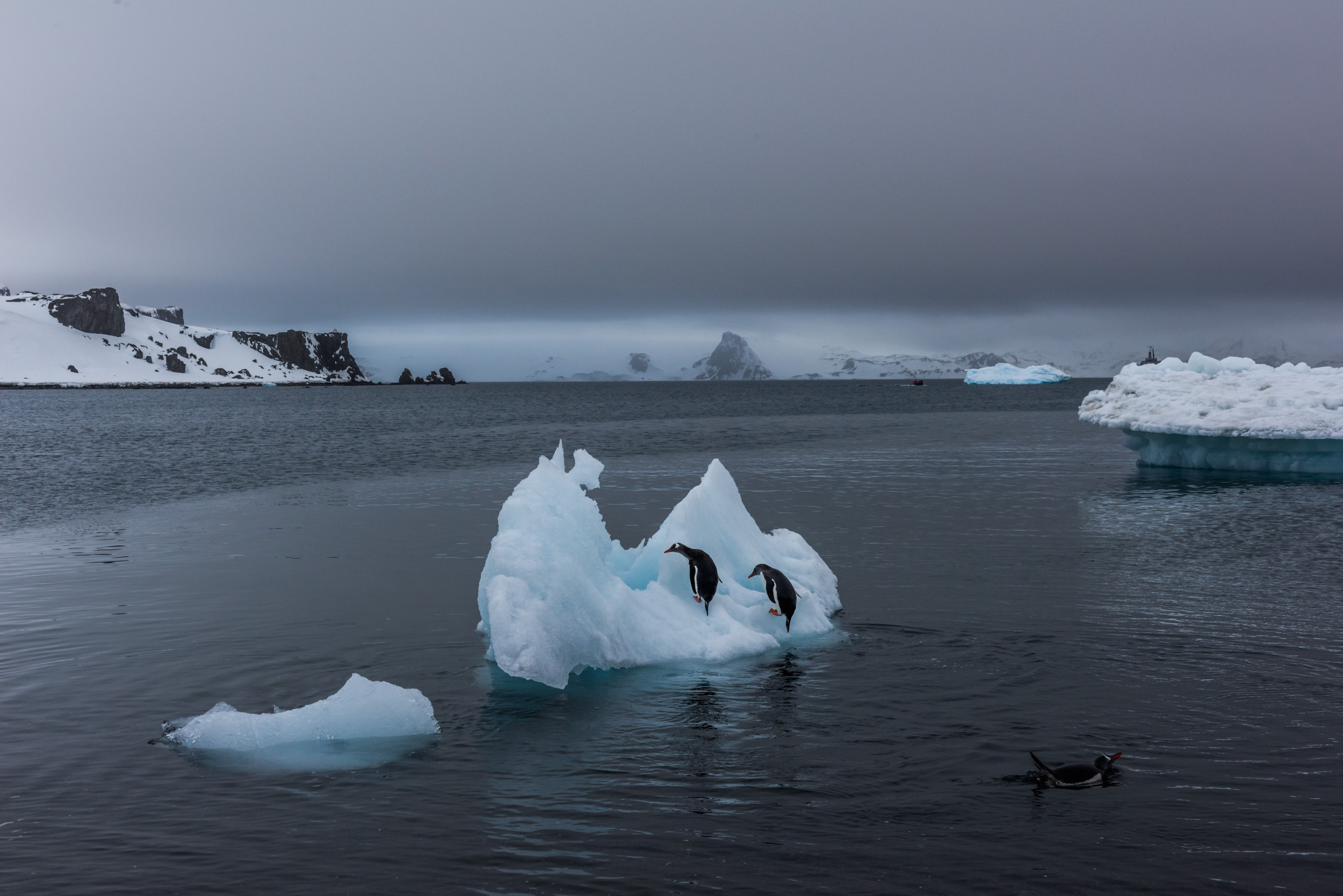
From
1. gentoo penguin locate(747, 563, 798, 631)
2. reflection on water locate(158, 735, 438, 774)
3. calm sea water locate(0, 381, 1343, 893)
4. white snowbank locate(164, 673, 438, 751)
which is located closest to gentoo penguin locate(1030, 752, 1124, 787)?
calm sea water locate(0, 381, 1343, 893)

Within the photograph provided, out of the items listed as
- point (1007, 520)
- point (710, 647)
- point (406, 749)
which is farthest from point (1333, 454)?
point (406, 749)

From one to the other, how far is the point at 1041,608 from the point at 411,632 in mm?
11457

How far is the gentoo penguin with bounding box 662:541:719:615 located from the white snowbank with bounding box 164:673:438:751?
5517 millimetres

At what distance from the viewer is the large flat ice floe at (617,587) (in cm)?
1358

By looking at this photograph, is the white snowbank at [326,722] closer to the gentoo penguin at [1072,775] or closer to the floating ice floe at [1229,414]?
the gentoo penguin at [1072,775]

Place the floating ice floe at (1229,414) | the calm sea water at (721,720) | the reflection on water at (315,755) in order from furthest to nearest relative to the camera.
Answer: the floating ice floe at (1229,414) → the reflection on water at (315,755) → the calm sea water at (721,720)

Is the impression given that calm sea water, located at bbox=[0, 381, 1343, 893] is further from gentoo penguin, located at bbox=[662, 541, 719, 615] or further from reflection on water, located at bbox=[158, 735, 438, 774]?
gentoo penguin, located at bbox=[662, 541, 719, 615]

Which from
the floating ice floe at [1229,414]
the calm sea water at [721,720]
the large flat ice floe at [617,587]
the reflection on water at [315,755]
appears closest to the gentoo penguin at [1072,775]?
the calm sea water at [721,720]

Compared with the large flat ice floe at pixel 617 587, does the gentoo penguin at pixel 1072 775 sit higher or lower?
lower

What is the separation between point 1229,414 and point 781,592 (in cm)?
3057

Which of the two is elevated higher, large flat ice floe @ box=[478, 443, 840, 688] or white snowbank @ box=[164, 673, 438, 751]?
large flat ice floe @ box=[478, 443, 840, 688]

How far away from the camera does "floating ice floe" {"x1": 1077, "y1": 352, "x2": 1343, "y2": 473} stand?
37.3 metres

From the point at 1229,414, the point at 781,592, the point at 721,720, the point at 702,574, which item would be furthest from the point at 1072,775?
the point at 1229,414

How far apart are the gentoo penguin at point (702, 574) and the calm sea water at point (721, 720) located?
5.08 ft
